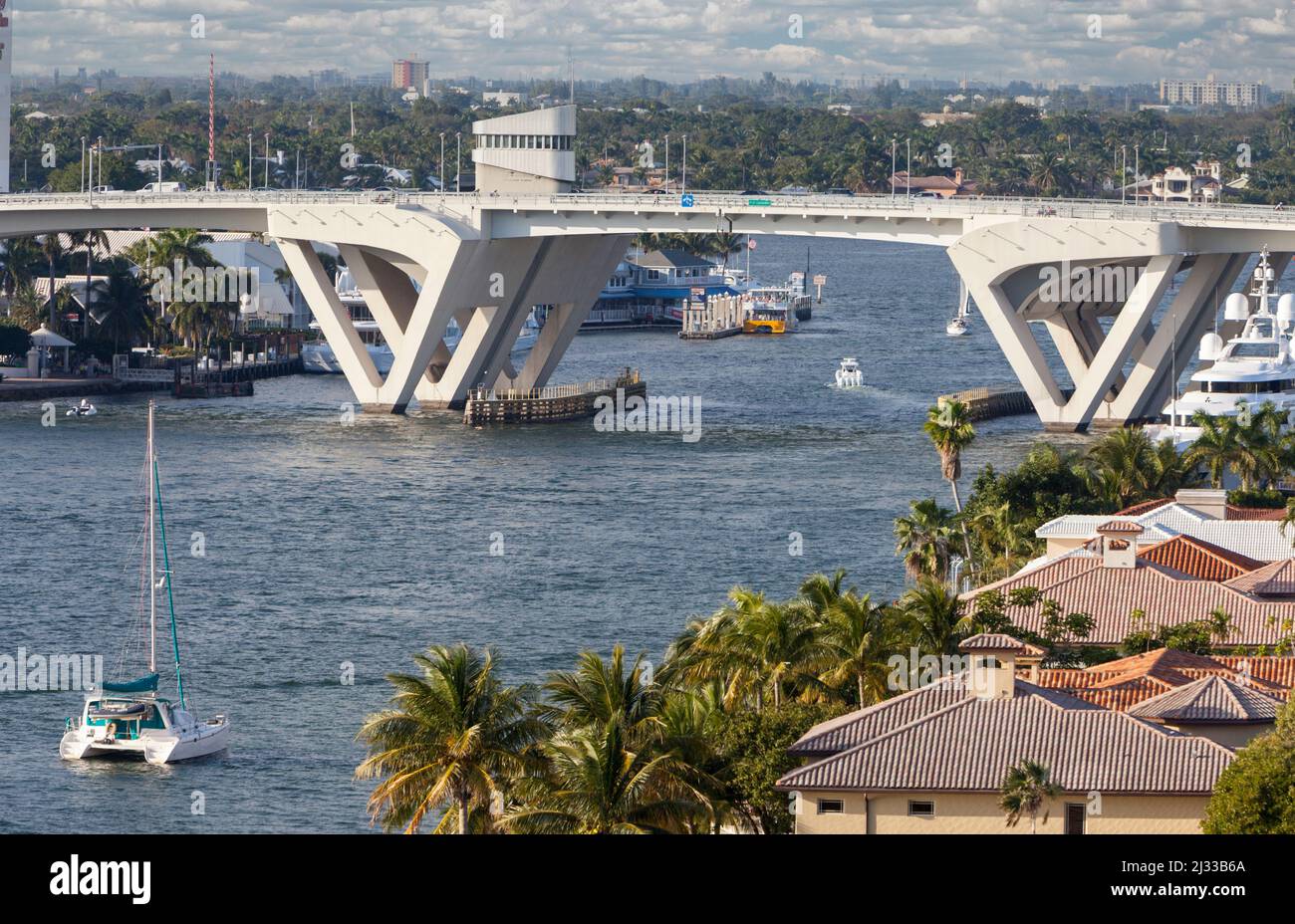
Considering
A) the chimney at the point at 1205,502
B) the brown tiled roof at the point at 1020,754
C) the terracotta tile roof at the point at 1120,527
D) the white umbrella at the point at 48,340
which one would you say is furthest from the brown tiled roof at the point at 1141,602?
the white umbrella at the point at 48,340

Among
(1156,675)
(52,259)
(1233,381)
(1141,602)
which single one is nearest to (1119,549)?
(1141,602)

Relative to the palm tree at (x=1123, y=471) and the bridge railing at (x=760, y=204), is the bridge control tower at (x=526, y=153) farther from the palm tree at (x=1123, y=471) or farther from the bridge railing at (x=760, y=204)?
the palm tree at (x=1123, y=471)

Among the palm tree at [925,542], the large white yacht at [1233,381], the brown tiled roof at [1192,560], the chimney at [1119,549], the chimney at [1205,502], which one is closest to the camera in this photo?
the chimney at [1119,549]

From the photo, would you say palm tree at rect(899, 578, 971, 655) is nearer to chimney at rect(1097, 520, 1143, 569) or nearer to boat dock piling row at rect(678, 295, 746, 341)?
chimney at rect(1097, 520, 1143, 569)

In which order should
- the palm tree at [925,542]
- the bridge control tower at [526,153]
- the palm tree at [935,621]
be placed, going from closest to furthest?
the palm tree at [935,621] < the palm tree at [925,542] < the bridge control tower at [526,153]

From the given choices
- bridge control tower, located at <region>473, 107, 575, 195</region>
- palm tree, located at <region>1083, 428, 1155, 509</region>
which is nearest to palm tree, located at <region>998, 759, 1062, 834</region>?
palm tree, located at <region>1083, 428, 1155, 509</region>

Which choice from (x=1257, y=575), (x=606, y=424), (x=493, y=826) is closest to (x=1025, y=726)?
(x=493, y=826)
